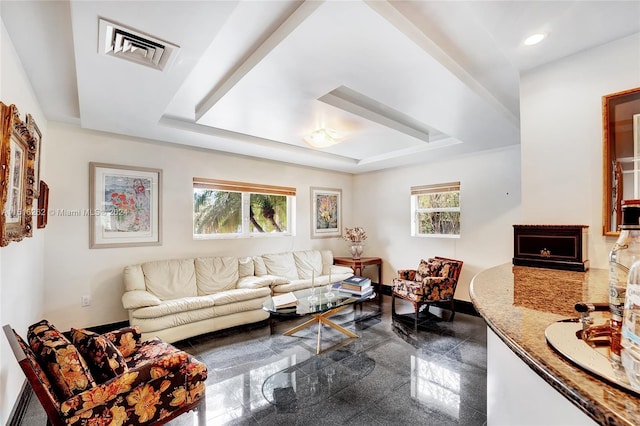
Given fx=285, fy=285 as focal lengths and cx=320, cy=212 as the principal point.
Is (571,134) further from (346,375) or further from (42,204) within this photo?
(42,204)

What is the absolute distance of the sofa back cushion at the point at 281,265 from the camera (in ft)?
15.0

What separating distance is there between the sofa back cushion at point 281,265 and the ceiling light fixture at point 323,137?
2.11 metres

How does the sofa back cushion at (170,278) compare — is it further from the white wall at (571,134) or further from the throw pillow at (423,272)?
the white wall at (571,134)

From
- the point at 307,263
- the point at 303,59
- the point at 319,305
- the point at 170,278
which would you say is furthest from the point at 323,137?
the point at 170,278

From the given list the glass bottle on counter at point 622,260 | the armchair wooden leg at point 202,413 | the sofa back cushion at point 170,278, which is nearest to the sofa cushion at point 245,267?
the sofa back cushion at point 170,278

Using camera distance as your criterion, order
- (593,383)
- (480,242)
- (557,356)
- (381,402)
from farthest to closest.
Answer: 1. (480,242)
2. (381,402)
3. (557,356)
4. (593,383)

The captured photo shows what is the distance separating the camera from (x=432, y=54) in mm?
1772

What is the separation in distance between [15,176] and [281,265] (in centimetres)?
334

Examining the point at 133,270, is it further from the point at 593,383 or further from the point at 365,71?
the point at 593,383

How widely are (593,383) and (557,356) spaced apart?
0.36 feet

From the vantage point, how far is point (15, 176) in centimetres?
176

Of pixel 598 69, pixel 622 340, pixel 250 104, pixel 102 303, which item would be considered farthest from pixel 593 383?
pixel 102 303

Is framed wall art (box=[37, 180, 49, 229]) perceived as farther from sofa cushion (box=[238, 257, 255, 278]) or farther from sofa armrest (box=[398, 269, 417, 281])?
sofa armrest (box=[398, 269, 417, 281])

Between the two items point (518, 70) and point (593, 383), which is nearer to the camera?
point (593, 383)
